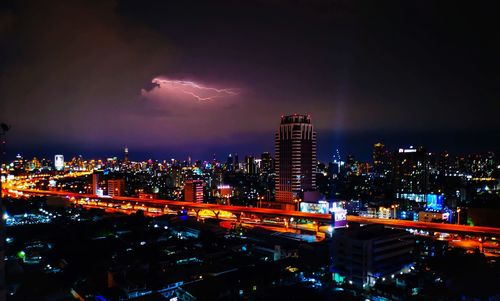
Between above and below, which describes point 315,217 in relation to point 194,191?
below

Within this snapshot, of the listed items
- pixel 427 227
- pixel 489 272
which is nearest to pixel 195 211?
pixel 427 227

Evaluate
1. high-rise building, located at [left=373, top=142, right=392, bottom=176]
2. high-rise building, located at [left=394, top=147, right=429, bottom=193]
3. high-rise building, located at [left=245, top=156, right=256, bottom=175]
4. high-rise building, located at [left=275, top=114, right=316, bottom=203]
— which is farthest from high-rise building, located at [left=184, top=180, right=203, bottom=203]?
high-rise building, located at [left=373, top=142, right=392, bottom=176]

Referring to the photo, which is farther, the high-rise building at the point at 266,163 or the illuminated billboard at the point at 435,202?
the high-rise building at the point at 266,163

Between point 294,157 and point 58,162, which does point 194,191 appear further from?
point 58,162

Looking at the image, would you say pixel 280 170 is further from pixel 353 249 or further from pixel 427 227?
pixel 353 249

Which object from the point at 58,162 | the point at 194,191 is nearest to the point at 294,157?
the point at 194,191

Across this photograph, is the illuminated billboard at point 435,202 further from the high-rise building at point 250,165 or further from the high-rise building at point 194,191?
the high-rise building at point 250,165

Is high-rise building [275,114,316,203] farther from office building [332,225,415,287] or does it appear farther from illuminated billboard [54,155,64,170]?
illuminated billboard [54,155,64,170]

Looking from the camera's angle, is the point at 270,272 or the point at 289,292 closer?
the point at 289,292

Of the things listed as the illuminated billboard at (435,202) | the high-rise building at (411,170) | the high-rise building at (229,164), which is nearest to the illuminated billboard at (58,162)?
the high-rise building at (229,164)
